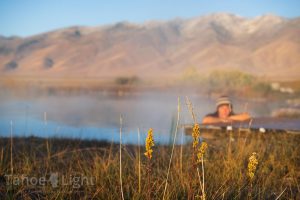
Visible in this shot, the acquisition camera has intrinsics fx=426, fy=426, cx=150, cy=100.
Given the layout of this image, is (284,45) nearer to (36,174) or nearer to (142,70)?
(142,70)

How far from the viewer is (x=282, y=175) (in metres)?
4.07

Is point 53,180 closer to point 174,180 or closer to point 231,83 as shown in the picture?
point 174,180

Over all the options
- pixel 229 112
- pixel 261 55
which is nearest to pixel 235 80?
pixel 229 112

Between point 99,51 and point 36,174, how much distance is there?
6609 inches

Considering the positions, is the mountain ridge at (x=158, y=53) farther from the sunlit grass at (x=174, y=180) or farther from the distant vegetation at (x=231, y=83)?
the sunlit grass at (x=174, y=180)

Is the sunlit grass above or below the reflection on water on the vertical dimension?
below

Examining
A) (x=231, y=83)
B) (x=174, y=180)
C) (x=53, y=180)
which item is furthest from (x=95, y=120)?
(x=231, y=83)

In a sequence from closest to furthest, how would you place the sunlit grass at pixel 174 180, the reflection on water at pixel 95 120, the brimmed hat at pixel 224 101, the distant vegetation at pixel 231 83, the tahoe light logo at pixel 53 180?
the sunlit grass at pixel 174 180, the tahoe light logo at pixel 53 180, the brimmed hat at pixel 224 101, the reflection on water at pixel 95 120, the distant vegetation at pixel 231 83

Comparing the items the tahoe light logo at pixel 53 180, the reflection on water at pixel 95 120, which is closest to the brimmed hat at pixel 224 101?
the reflection on water at pixel 95 120

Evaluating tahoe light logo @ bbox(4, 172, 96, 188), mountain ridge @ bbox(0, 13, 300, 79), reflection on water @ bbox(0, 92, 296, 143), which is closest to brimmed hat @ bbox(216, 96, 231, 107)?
reflection on water @ bbox(0, 92, 296, 143)

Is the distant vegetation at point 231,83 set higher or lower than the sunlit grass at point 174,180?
higher

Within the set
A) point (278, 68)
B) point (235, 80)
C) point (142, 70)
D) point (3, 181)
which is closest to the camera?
point (3, 181)

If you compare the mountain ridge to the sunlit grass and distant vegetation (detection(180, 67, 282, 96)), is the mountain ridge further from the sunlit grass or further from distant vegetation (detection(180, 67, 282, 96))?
the sunlit grass

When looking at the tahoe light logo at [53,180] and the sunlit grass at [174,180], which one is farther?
the tahoe light logo at [53,180]
